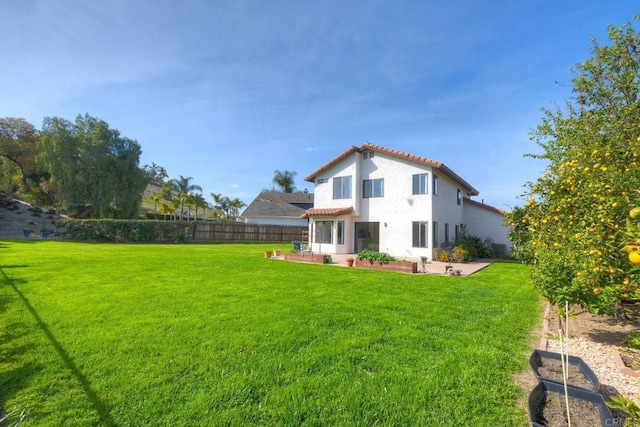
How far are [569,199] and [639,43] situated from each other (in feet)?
23.0

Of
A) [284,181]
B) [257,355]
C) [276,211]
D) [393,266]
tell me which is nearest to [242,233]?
[276,211]

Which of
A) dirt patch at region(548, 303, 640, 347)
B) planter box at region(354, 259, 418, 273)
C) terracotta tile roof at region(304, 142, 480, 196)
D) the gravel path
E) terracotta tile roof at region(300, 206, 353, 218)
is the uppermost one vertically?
terracotta tile roof at region(304, 142, 480, 196)

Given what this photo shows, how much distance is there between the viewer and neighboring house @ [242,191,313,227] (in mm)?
46438

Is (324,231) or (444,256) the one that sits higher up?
(324,231)

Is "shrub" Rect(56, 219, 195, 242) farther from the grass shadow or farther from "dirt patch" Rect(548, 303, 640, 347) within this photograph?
"dirt patch" Rect(548, 303, 640, 347)

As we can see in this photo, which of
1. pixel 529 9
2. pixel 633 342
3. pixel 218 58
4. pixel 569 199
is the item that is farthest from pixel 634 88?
pixel 218 58

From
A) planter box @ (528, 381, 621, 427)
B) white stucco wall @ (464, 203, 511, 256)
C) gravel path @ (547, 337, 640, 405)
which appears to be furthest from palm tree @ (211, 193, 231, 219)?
planter box @ (528, 381, 621, 427)

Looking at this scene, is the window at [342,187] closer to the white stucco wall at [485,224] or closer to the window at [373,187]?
the window at [373,187]

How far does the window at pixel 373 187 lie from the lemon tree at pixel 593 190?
11.3 m

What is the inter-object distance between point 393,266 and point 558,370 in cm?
955

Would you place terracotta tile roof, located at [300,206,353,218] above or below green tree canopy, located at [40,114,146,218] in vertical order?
below

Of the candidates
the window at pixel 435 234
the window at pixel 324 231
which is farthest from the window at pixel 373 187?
the window at pixel 435 234

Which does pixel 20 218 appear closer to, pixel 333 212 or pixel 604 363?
pixel 333 212

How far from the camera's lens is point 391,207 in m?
20.0
